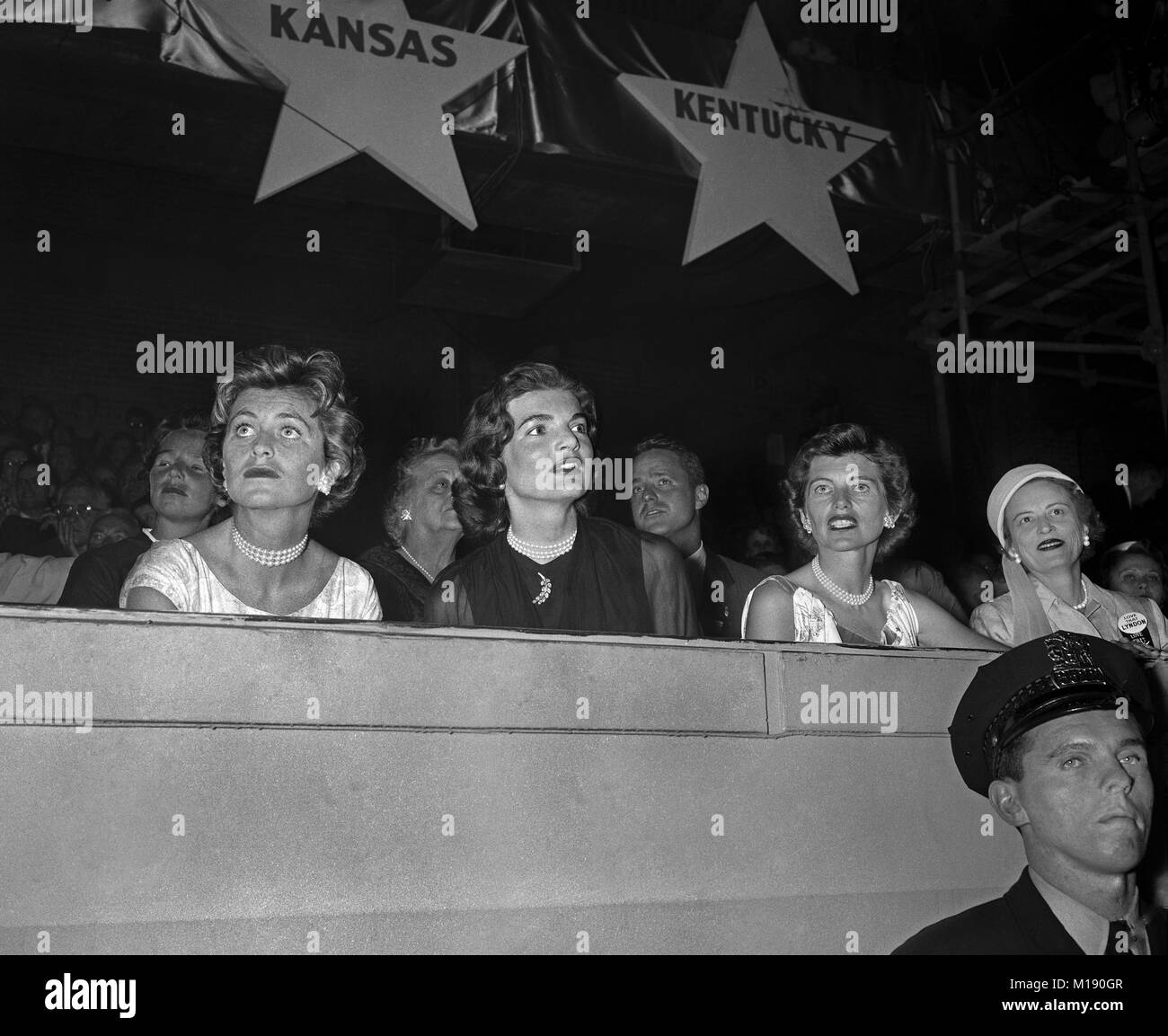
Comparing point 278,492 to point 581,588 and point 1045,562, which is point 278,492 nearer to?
point 581,588

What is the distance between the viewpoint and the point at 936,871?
2.66 m

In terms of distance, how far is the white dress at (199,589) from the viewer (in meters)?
2.71

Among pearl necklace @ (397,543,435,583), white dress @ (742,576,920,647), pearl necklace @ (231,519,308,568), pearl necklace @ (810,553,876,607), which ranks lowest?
white dress @ (742,576,920,647)

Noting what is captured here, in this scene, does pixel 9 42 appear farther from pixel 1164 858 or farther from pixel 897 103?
pixel 1164 858

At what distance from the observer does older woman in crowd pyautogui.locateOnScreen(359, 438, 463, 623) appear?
167 inches

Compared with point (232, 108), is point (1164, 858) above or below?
below

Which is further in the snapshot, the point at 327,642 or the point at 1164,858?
the point at 1164,858

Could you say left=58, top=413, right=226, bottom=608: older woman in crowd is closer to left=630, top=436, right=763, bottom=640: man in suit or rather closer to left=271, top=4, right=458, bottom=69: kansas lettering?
left=630, top=436, right=763, bottom=640: man in suit

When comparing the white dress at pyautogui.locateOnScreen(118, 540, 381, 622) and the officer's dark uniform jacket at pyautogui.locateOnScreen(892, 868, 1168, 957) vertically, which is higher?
the white dress at pyautogui.locateOnScreen(118, 540, 381, 622)

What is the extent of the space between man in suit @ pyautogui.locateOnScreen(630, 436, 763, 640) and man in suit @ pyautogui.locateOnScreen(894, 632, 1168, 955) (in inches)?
93.3

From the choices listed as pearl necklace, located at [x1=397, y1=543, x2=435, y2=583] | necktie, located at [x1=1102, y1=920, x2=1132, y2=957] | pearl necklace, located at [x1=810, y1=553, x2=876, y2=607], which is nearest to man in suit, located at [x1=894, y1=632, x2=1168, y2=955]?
necktie, located at [x1=1102, y1=920, x2=1132, y2=957]

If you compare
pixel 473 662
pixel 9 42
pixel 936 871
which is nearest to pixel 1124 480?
pixel 936 871

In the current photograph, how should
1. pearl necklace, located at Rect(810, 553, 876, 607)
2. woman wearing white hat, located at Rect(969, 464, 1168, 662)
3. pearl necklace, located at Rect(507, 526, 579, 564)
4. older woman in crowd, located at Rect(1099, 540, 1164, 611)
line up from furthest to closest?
older woman in crowd, located at Rect(1099, 540, 1164, 611) < woman wearing white hat, located at Rect(969, 464, 1168, 662) < pearl necklace, located at Rect(810, 553, 876, 607) < pearl necklace, located at Rect(507, 526, 579, 564)

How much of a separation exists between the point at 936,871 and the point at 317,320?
6.17m
